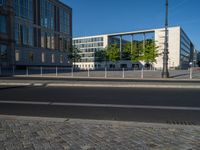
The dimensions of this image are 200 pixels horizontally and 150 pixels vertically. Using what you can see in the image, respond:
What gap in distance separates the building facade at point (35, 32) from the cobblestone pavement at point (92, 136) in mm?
43453

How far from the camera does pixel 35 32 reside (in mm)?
58844

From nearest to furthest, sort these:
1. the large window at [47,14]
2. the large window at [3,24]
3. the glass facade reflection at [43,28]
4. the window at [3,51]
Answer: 1. the window at [3,51]
2. the large window at [3,24]
3. the glass facade reflection at [43,28]
4. the large window at [47,14]

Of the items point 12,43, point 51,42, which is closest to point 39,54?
point 51,42

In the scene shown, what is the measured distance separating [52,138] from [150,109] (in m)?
4.16

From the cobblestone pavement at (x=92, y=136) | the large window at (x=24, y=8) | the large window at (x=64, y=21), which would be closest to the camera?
the cobblestone pavement at (x=92, y=136)

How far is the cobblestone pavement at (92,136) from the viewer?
12.1 ft

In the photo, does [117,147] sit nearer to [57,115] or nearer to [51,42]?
[57,115]

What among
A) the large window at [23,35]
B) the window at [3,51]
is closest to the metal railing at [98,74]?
the window at [3,51]

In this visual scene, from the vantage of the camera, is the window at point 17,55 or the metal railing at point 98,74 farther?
the window at point 17,55

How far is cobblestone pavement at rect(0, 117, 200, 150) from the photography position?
369cm

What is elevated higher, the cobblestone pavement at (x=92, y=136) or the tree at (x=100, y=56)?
the tree at (x=100, y=56)

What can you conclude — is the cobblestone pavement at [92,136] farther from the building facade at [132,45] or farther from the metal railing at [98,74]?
the building facade at [132,45]

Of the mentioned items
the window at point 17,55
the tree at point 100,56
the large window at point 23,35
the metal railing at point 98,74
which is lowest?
the metal railing at point 98,74

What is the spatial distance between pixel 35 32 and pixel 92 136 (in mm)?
59203
